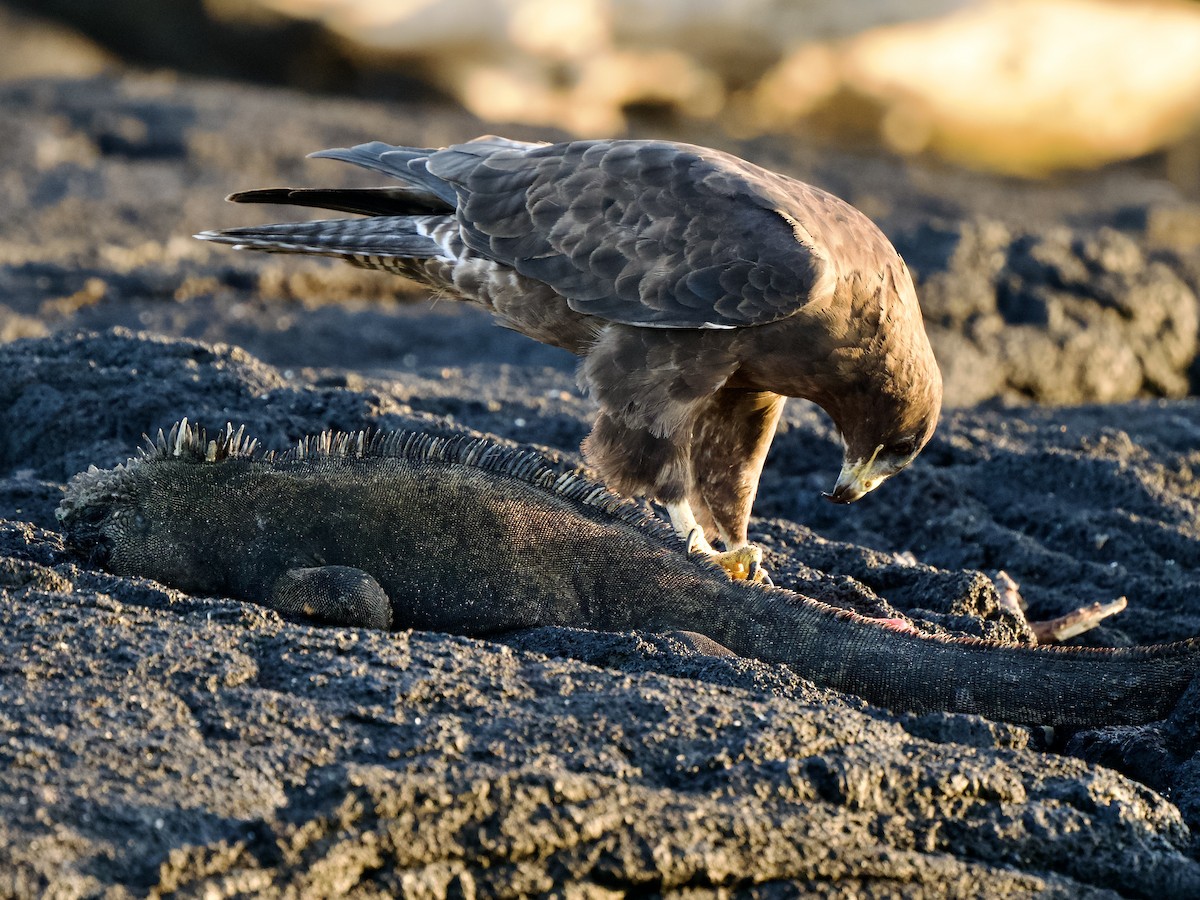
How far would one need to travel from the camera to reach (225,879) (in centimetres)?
255

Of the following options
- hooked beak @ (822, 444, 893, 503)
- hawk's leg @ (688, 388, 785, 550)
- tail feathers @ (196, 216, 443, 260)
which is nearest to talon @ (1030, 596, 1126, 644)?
hooked beak @ (822, 444, 893, 503)

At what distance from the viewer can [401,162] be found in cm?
579

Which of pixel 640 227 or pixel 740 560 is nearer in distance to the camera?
pixel 740 560

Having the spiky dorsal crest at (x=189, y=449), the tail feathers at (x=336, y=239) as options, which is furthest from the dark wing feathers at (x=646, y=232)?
the spiky dorsal crest at (x=189, y=449)

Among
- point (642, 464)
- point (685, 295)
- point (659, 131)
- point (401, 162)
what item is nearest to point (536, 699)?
point (642, 464)

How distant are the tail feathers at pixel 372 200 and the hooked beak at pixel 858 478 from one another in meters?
1.85

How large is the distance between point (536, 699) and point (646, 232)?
2.24m

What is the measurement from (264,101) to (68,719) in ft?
41.5

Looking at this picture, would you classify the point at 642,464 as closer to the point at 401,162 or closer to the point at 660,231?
the point at 660,231

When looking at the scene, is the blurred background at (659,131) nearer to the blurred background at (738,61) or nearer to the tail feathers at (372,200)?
the blurred background at (738,61)

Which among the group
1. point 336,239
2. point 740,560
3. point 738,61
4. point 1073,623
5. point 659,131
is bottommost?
point 1073,623

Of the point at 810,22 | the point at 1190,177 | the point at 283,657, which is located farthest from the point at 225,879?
the point at 1190,177

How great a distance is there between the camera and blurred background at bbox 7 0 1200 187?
1623 centimetres

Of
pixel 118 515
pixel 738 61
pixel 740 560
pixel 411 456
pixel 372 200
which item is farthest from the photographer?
pixel 738 61
